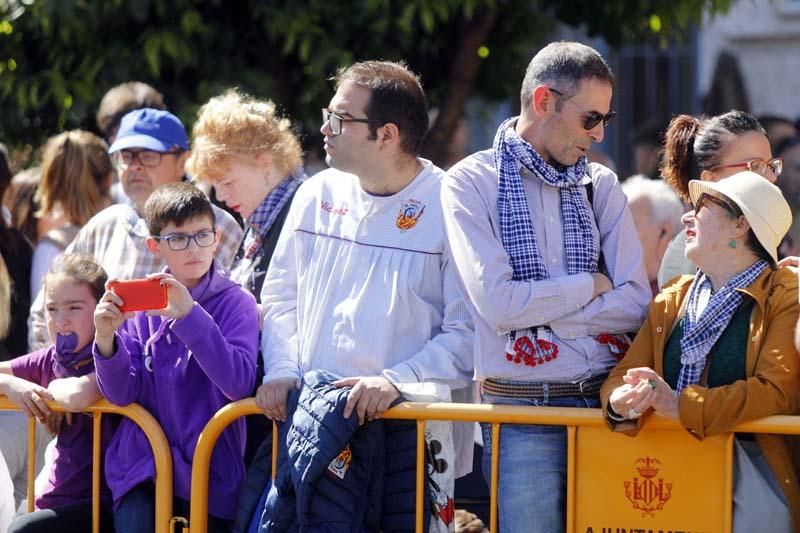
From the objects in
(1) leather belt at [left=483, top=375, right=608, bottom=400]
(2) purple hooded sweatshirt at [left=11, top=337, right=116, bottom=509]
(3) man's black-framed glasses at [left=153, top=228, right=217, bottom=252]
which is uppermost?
(3) man's black-framed glasses at [left=153, top=228, right=217, bottom=252]

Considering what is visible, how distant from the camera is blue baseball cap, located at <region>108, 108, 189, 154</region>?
17.5ft

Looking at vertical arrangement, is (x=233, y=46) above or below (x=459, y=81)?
above

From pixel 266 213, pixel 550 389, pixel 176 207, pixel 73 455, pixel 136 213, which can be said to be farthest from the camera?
pixel 136 213

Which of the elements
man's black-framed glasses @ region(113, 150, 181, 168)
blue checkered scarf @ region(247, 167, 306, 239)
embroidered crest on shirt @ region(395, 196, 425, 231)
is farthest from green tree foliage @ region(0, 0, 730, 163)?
embroidered crest on shirt @ region(395, 196, 425, 231)

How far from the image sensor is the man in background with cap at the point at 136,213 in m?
4.94

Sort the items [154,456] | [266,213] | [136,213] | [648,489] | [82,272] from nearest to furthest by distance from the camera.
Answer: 1. [648,489]
2. [154,456]
3. [82,272]
4. [266,213]
5. [136,213]

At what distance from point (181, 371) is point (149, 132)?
161 cm

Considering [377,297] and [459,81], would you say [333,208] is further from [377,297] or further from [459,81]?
[459,81]

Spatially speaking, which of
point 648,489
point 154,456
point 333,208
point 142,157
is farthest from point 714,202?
point 142,157

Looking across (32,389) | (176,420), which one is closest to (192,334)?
(176,420)

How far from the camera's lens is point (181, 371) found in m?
4.06

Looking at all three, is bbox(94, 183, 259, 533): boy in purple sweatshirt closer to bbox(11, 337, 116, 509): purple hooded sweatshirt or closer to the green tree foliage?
bbox(11, 337, 116, 509): purple hooded sweatshirt

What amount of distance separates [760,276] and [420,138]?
1124 millimetres

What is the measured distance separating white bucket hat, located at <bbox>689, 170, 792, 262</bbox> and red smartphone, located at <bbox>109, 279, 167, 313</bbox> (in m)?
1.57
